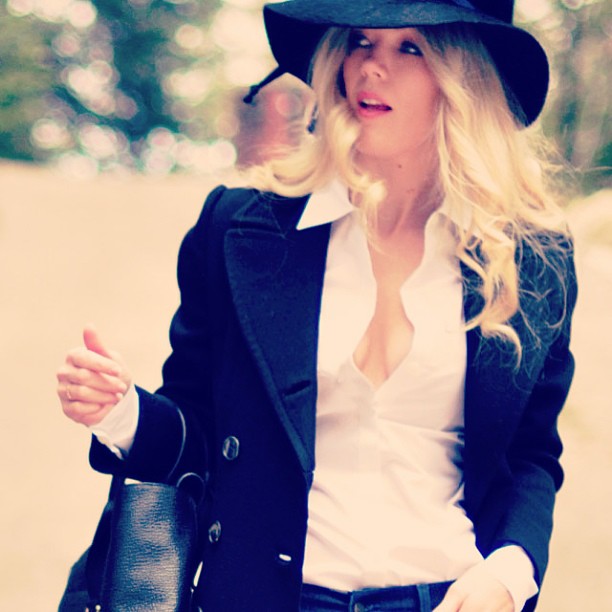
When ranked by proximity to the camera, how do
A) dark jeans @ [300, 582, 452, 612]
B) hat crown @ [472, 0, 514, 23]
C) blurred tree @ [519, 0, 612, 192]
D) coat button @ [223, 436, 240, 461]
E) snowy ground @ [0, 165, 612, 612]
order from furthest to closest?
blurred tree @ [519, 0, 612, 192]
snowy ground @ [0, 165, 612, 612]
hat crown @ [472, 0, 514, 23]
coat button @ [223, 436, 240, 461]
dark jeans @ [300, 582, 452, 612]

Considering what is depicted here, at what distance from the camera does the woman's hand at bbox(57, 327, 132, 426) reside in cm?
179

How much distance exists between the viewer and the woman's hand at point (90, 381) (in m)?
1.79

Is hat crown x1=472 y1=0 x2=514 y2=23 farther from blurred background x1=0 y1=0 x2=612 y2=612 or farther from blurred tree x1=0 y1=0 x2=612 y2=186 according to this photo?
blurred tree x1=0 y1=0 x2=612 y2=186

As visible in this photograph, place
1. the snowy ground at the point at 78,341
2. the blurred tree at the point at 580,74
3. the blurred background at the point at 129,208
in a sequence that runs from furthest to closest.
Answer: the blurred tree at the point at 580,74 → the blurred background at the point at 129,208 → the snowy ground at the point at 78,341

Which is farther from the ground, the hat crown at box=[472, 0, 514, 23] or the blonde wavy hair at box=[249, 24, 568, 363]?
the hat crown at box=[472, 0, 514, 23]

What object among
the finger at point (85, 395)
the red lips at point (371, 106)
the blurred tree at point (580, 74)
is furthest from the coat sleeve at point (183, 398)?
the blurred tree at point (580, 74)

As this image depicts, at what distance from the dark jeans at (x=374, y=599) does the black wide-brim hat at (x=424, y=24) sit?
3.56 ft

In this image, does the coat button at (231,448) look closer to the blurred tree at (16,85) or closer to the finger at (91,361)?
the finger at (91,361)

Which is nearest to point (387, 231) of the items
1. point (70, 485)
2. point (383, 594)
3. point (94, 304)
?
point (383, 594)

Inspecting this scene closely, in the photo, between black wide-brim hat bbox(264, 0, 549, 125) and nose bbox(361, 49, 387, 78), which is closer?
black wide-brim hat bbox(264, 0, 549, 125)

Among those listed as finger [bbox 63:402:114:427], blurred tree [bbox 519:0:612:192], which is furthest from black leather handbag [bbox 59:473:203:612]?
blurred tree [bbox 519:0:612:192]

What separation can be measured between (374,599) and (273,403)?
41cm

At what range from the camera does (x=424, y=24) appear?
1851mm

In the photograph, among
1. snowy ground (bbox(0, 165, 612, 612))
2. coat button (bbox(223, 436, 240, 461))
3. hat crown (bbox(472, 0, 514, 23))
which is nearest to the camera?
coat button (bbox(223, 436, 240, 461))
